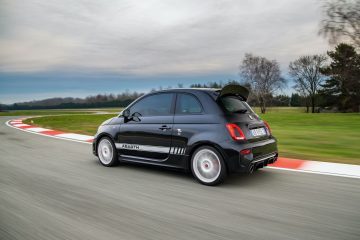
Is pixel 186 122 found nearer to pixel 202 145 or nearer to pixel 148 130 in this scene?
pixel 202 145

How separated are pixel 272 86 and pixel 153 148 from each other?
191ft

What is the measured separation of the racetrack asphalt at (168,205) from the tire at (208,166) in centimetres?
16

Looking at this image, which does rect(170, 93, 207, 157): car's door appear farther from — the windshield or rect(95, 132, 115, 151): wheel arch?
rect(95, 132, 115, 151): wheel arch

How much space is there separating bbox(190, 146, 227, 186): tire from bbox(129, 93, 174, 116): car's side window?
106cm

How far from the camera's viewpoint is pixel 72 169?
271 inches

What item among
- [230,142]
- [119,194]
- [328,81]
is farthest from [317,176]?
[328,81]

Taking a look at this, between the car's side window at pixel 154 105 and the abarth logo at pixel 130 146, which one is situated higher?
the car's side window at pixel 154 105

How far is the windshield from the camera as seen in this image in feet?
18.8

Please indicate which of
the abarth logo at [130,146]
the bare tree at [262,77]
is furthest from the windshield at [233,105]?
the bare tree at [262,77]

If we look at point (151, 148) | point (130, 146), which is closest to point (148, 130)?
point (151, 148)

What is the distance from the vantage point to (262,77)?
61125 millimetres

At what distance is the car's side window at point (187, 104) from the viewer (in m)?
5.86

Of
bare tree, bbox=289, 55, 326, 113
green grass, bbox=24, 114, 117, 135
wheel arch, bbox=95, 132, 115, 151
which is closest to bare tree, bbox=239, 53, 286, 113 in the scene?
bare tree, bbox=289, 55, 326, 113

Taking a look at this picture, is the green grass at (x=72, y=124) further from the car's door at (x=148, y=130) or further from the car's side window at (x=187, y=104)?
the car's side window at (x=187, y=104)
